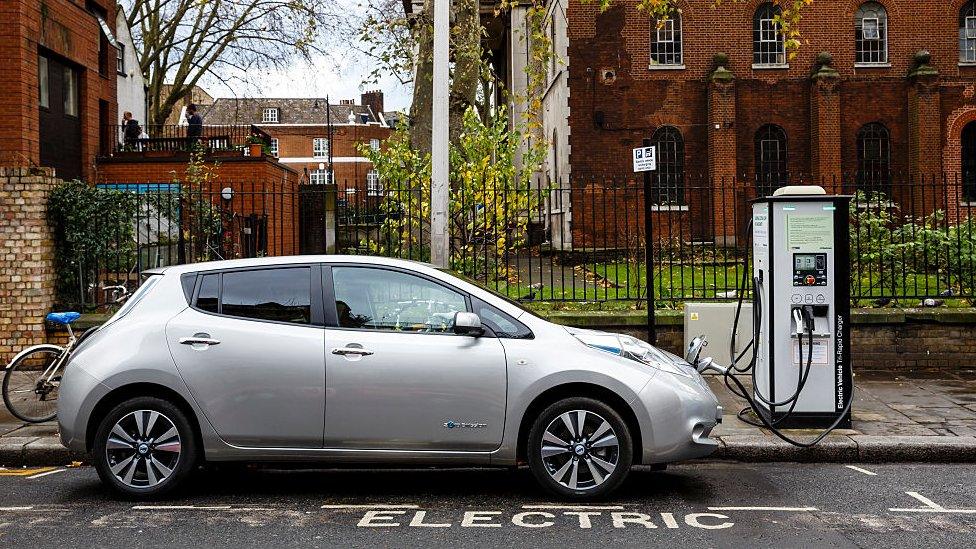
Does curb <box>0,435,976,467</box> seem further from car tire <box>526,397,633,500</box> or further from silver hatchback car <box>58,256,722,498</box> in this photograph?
car tire <box>526,397,633,500</box>

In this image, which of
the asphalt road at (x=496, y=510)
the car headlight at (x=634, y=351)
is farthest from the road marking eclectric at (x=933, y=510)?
the car headlight at (x=634, y=351)

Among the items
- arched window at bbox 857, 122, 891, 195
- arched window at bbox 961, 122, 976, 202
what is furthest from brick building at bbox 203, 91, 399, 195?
arched window at bbox 961, 122, 976, 202

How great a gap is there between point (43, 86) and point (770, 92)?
19971 mm

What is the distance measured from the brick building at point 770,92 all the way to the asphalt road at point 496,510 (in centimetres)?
2113

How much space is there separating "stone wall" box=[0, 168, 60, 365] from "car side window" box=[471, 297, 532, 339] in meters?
8.05

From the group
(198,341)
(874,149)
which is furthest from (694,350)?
(874,149)

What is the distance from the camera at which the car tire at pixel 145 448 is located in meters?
6.67

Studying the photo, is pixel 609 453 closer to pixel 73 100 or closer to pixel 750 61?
pixel 73 100

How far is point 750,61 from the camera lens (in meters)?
28.8

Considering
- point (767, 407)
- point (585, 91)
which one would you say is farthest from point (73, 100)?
point (767, 407)

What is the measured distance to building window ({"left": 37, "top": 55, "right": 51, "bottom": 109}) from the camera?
18.0 m

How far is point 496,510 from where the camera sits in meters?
6.45

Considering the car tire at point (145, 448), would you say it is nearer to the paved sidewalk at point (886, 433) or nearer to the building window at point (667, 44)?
the paved sidewalk at point (886, 433)

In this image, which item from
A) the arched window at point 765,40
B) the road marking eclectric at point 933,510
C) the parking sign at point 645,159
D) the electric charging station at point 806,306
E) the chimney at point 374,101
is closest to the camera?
the road marking eclectric at point 933,510
